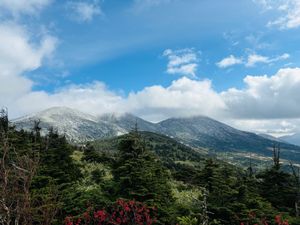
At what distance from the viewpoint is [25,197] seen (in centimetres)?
1062

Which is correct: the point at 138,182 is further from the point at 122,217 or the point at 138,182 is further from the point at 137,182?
the point at 122,217

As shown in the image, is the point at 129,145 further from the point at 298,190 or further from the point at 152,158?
the point at 298,190

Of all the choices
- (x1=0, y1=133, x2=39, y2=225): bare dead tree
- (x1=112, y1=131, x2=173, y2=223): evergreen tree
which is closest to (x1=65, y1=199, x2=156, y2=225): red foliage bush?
(x1=112, y1=131, x2=173, y2=223): evergreen tree

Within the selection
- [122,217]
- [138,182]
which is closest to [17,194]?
[122,217]

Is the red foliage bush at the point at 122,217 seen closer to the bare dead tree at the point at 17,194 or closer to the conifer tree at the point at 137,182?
the conifer tree at the point at 137,182

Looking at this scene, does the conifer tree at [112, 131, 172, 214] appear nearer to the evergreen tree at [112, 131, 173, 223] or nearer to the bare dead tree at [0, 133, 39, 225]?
the evergreen tree at [112, 131, 173, 223]

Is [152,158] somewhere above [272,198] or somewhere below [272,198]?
above

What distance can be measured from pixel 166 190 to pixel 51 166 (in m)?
10.7

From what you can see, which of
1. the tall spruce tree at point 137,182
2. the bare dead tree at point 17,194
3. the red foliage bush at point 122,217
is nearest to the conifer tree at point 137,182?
the tall spruce tree at point 137,182

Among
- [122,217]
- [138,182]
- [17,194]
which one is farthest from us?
[138,182]

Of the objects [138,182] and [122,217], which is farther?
[138,182]

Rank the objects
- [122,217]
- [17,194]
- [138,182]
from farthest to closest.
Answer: [138,182] → [122,217] → [17,194]

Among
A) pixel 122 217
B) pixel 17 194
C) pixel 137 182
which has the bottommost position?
pixel 122 217

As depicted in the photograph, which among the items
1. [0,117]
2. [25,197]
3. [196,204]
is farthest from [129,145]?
[0,117]
